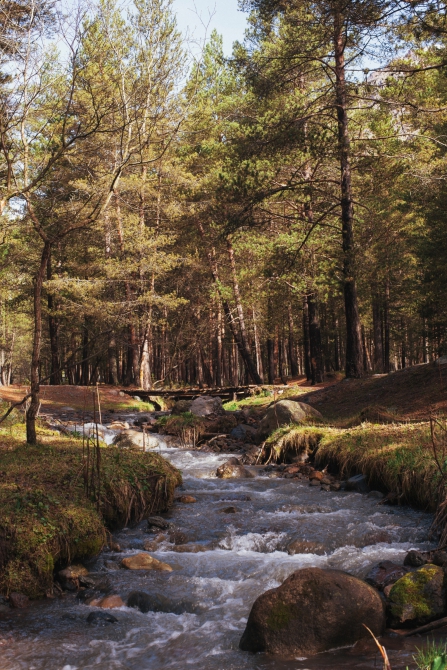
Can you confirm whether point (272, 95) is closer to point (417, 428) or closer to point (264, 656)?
point (417, 428)

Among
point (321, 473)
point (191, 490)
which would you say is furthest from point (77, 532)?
point (321, 473)

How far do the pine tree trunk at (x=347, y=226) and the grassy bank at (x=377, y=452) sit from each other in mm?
5623

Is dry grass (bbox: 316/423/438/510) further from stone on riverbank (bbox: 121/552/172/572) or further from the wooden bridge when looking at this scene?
the wooden bridge

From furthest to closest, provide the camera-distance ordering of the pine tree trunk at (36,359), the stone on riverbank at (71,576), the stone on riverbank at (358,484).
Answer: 1. the stone on riverbank at (358,484)
2. the pine tree trunk at (36,359)
3. the stone on riverbank at (71,576)

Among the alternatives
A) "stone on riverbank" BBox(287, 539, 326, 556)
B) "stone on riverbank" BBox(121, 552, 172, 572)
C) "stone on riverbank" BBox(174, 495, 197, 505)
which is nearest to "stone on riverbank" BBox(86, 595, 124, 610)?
"stone on riverbank" BBox(121, 552, 172, 572)

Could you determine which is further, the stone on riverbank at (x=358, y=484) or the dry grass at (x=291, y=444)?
the dry grass at (x=291, y=444)

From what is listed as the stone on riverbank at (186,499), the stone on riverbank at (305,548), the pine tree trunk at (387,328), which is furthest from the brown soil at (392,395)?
the pine tree trunk at (387,328)

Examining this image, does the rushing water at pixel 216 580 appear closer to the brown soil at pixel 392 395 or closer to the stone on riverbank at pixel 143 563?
the stone on riverbank at pixel 143 563

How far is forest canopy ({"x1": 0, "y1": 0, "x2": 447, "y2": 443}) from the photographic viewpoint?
8422 mm

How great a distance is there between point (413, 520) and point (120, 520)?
3.51 meters

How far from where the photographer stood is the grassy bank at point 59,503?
A: 5.14 m

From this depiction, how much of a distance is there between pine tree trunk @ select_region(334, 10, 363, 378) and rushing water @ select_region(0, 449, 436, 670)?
8.40 metres

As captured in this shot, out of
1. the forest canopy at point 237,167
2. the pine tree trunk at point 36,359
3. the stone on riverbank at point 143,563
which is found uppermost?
the forest canopy at point 237,167

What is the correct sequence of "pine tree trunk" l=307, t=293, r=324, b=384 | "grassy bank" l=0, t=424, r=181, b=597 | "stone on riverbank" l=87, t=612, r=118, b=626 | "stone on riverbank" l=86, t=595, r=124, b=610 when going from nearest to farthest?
1. "stone on riverbank" l=87, t=612, r=118, b=626
2. "stone on riverbank" l=86, t=595, r=124, b=610
3. "grassy bank" l=0, t=424, r=181, b=597
4. "pine tree trunk" l=307, t=293, r=324, b=384
